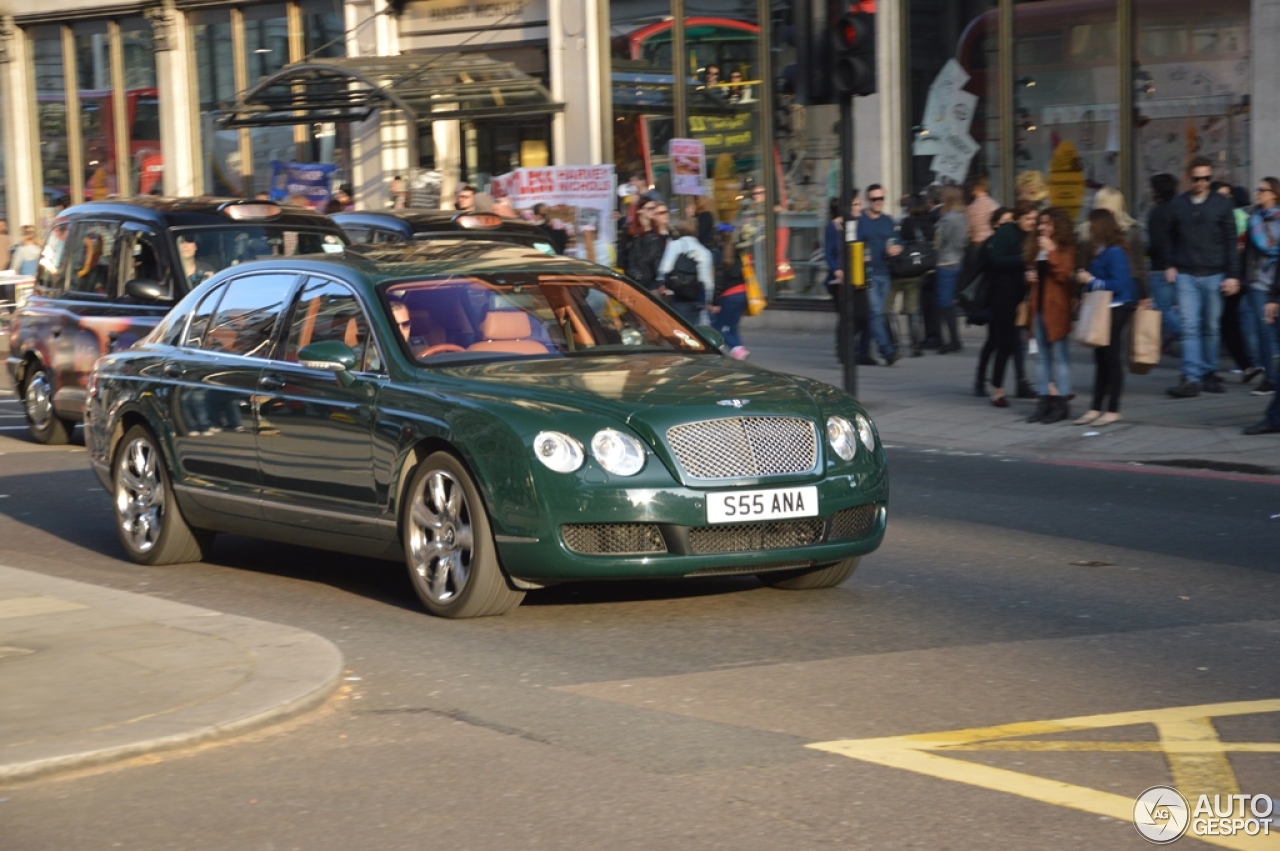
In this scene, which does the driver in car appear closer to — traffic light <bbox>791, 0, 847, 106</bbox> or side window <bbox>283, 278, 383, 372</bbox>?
side window <bbox>283, 278, 383, 372</bbox>

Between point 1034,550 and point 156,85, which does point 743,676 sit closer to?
point 1034,550

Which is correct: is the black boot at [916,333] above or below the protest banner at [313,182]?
below

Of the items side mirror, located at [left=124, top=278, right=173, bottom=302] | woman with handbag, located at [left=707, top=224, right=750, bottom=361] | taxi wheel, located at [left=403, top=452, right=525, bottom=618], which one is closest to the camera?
taxi wheel, located at [left=403, top=452, right=525, bottom=618]

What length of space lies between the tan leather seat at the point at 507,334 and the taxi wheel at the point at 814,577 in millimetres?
1472

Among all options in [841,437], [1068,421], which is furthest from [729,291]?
[841,437]

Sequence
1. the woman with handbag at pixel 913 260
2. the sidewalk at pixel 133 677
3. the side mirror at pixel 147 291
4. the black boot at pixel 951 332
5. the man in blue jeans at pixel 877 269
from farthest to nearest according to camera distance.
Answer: the black boot at pixel 951 332
the woman with handbag at pixel 913 260
the man in blue jeans at pixel 877 269
the side mirror at pixel 147 291
the sidewalk at pixel 133 677

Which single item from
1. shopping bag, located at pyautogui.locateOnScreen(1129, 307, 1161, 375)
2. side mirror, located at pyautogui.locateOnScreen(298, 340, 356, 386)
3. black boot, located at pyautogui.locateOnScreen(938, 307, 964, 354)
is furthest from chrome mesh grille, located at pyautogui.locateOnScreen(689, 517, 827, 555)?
black boot, located at pyautogui.locateOnScreen(938, 307, 964, 354)

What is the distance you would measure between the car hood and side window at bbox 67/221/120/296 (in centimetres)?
802

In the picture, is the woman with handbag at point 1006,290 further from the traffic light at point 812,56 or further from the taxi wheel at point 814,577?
the taxi wheel at point 814,577

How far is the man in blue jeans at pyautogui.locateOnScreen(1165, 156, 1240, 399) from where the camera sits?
674 inches

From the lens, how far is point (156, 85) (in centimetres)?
3772

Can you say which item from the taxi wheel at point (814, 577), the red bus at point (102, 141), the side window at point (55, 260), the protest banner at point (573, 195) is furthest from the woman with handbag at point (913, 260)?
the red bus at point (102, 141)

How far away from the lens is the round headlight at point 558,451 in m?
7.70

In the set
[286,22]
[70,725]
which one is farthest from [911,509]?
[286,22]
